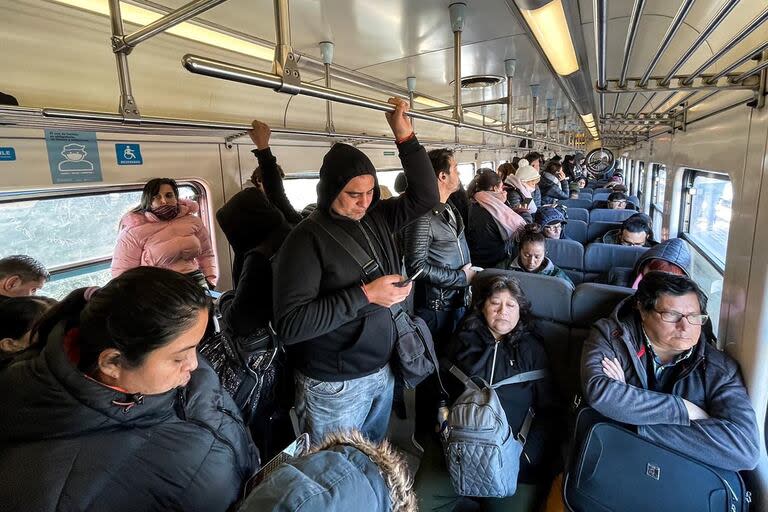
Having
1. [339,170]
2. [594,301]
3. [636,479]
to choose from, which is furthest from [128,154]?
[636,479]

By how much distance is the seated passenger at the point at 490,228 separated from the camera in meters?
3.27

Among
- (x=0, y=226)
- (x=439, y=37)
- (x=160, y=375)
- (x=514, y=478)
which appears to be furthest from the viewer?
(x=439, y=37)

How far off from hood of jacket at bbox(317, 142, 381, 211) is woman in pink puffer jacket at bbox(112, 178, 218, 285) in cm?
157

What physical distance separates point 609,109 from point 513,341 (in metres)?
7.12

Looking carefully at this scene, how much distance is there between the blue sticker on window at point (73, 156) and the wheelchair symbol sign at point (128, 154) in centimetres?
13

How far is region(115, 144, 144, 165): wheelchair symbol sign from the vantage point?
2.53 m

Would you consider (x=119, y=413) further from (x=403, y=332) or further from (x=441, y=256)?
(x=441, y=256)

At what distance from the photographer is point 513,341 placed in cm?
202

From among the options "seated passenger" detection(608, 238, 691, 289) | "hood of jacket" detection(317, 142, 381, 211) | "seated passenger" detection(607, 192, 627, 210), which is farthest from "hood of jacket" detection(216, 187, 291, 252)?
"seated passenger" detection(607, 192, 627, 210)

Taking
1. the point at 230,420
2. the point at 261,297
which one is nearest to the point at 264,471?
the point at 230,420

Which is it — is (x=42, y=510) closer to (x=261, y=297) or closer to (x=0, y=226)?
(x=261, y=297)

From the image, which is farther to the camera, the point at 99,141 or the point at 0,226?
the point at 99,141

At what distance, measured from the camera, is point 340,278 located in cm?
155

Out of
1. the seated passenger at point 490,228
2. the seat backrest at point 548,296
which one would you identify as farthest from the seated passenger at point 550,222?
the seat backrest at point 548,296
